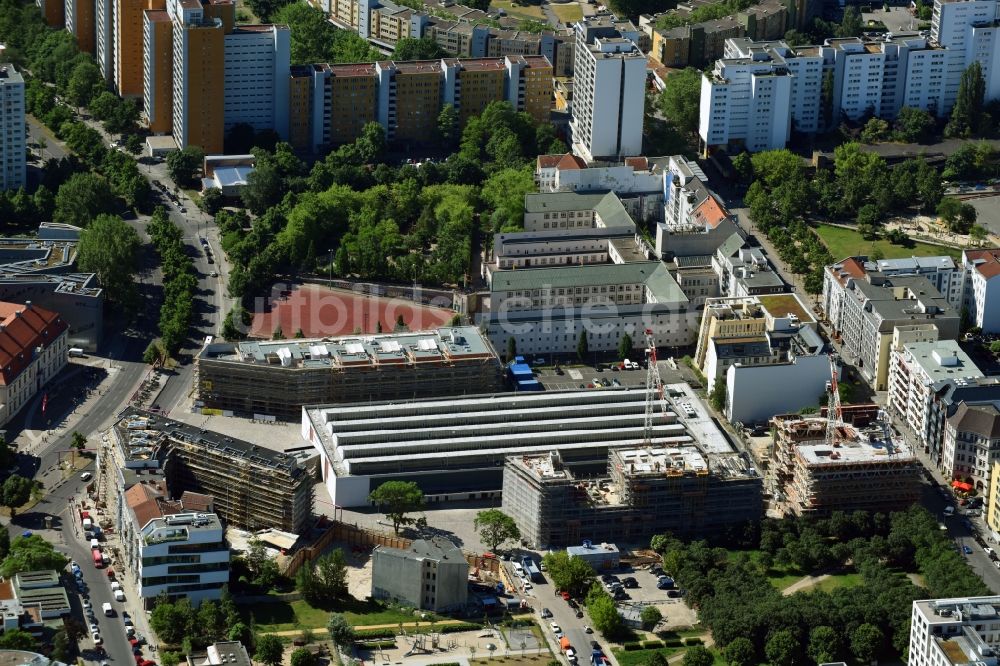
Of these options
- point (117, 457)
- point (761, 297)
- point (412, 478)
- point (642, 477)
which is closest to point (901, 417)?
point (761, 297)

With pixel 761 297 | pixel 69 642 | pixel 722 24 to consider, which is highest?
pixel 722 24

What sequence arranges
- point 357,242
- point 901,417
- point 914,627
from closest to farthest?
point 914,627
point 901,417
point 357,242

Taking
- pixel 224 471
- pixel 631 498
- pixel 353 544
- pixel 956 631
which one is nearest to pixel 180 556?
pixel 224 471

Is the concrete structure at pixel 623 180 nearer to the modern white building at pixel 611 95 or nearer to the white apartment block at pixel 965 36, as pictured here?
the modern white building at pixel 611 95

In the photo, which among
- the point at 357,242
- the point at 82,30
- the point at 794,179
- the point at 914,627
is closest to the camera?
the point at 914,627

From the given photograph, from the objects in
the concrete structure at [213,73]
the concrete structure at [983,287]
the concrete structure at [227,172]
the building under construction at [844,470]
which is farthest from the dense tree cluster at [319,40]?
the building under construction at [844,470]

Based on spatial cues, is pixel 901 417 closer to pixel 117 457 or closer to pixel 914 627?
pixel 914 627
